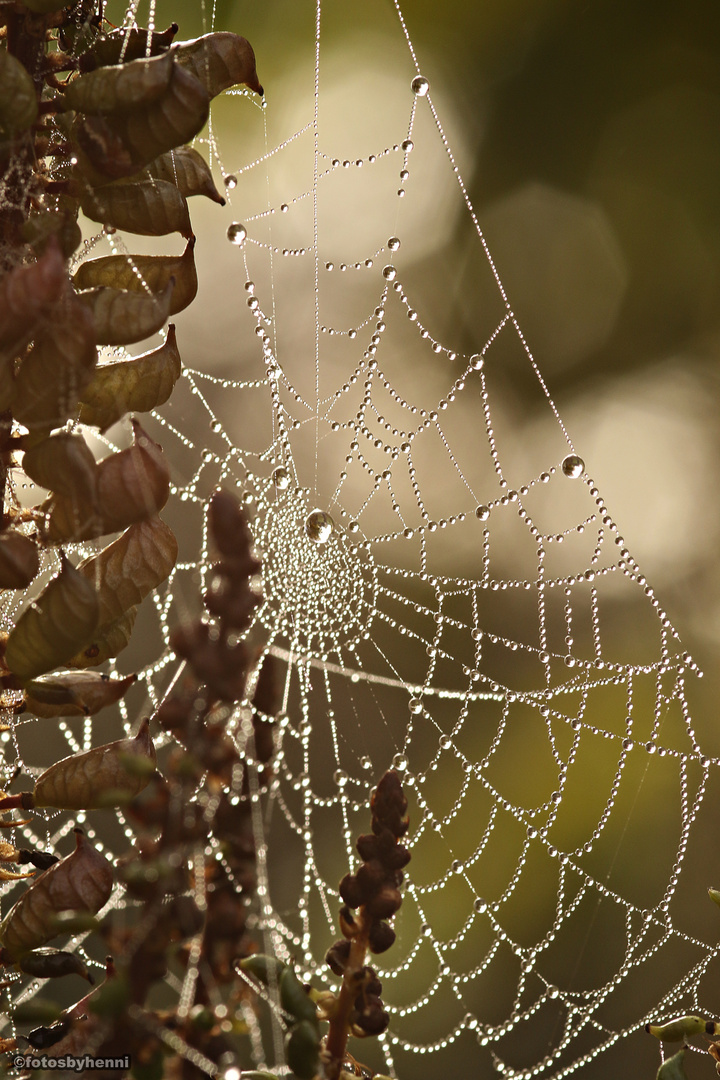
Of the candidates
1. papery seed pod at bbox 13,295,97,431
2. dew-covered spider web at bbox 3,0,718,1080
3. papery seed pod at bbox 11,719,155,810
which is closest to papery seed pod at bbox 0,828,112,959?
papery seed pod at bbox 11,719,155,810

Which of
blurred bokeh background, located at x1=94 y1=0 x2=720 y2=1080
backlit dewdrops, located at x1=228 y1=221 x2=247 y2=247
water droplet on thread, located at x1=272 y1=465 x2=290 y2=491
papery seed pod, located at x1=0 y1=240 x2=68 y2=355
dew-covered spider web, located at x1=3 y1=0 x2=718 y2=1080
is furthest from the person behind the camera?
blurred bokeh background, located at x1=94 y1=0 x2=720 y2=1080

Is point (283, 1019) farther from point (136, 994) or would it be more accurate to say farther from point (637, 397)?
point (637, 397)

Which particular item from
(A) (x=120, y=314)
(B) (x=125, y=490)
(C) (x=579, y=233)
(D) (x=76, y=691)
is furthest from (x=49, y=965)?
(C) (x=579, y=233)

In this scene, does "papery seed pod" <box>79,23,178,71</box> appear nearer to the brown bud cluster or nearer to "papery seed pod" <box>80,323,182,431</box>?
"papery seed pod" <box>80,323,182,431</box>

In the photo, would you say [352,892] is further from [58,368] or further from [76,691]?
[58,368]

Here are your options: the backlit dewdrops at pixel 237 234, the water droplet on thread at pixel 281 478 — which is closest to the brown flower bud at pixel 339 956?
the backlit dewdrops at pixel 237 234

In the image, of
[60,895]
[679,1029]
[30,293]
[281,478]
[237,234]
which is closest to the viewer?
[30,293]
